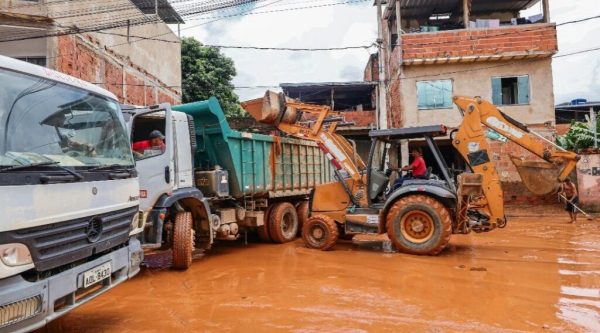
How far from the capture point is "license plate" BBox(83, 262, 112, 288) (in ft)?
10.8

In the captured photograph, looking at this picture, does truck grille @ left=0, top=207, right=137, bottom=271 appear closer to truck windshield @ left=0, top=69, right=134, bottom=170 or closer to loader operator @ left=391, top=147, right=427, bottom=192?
truck windshield @ left=0, top=69, right=134, bottom=170

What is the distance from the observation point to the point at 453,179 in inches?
288

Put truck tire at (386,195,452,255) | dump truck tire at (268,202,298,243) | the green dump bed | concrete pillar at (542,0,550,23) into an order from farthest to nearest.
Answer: concrete pillar at (542,0,550,23)
dump truck tire at (268,202,298,243)
the green dump bed
truck tire at (386,195,452,255)

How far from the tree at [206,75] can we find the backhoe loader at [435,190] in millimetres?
14869

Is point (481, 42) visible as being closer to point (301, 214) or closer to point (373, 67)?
point (373, 67)

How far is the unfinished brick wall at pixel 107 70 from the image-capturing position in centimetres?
1180

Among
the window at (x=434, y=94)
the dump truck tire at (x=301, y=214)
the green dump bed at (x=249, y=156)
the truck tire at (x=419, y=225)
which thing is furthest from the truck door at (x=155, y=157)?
the window at (x=434, y=94)

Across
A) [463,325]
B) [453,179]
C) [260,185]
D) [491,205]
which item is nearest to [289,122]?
[260,185]

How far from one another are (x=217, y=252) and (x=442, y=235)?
4.15 m

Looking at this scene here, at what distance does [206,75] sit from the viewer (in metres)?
22.2

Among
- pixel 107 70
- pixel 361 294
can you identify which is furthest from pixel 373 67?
pixel 361 294

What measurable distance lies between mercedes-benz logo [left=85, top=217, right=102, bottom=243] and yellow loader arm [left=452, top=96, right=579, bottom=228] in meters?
5.73

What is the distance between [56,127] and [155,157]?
8.56 ft

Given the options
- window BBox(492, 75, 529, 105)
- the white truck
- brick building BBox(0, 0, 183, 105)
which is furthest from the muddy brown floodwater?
window BBox(492, 75, 529, 105)
